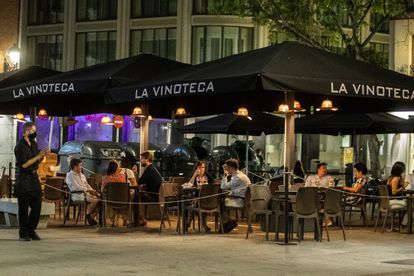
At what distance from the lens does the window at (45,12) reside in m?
52.9

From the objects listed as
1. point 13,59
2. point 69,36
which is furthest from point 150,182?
point 69,36

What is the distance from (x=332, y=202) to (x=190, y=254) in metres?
3.88

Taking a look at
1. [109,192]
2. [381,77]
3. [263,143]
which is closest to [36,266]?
[109,192]

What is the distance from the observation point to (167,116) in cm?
2491

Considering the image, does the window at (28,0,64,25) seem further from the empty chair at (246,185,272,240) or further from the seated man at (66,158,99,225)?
the empty chair at (246,185,272,240)

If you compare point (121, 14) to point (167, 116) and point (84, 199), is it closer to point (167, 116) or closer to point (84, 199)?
point (167, 116)

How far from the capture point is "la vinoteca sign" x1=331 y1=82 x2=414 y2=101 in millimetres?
15734

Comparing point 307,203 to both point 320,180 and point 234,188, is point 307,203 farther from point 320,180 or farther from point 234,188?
point 320,180

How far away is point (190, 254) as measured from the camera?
523 inches

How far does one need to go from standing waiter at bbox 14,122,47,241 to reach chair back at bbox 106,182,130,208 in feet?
7.94

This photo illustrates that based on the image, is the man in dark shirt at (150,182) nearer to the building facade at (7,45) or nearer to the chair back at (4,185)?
the chair back at (4,185)

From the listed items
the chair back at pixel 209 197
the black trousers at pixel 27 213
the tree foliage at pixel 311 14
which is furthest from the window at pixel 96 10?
the black trousers at pixel 27 213

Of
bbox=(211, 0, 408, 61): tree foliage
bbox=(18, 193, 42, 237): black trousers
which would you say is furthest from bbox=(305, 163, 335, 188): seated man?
bbox=(211, 0, 408, 61): tree foliage

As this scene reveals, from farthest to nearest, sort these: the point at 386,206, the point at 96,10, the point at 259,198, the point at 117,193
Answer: the point at 96,10
the point at 386,206
the point at 117,193
the point at 259,198
